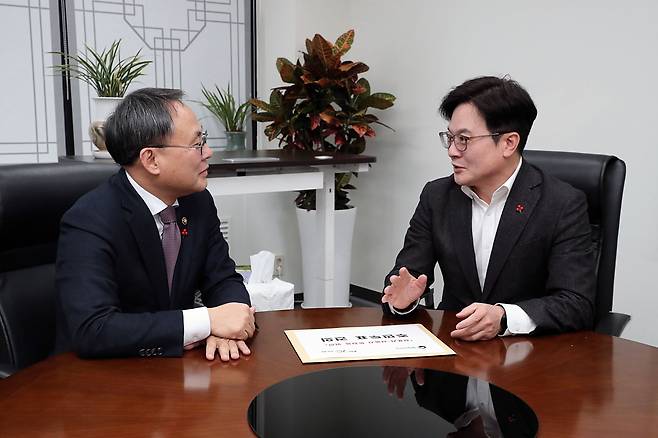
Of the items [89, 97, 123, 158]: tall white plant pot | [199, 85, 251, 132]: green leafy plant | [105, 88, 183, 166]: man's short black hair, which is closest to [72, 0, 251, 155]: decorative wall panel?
[199, 85, 251, 132]: green leafy plant

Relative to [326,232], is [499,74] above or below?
above

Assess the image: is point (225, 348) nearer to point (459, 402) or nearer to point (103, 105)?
point (459, 402)

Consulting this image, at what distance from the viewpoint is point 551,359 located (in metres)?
1.42

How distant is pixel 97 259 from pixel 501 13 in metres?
2.69

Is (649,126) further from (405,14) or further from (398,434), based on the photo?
(398,434)

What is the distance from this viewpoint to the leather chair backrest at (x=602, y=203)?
78.2 inches

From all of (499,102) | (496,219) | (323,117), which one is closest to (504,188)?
(496,219)

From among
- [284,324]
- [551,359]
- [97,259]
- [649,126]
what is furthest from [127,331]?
[649,126]

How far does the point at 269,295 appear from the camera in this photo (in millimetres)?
3418

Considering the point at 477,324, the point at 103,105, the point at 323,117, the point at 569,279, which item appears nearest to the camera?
the point at 477,324

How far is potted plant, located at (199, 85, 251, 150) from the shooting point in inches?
170

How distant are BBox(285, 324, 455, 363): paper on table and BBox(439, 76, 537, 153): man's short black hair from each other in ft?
2.28

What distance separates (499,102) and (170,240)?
1.00 m

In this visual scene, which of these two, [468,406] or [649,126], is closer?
[468,406]
